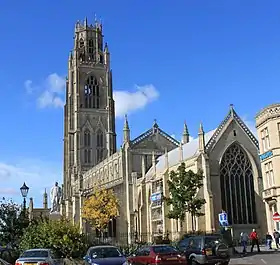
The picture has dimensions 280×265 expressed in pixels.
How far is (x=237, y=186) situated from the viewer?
5628 centimetres

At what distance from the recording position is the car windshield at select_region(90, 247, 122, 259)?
21781 millimetres

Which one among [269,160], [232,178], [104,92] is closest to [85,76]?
[104,92]

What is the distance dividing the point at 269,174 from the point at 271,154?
2.11 m

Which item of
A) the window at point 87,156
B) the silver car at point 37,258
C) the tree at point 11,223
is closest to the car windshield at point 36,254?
the silver car at point 37,258

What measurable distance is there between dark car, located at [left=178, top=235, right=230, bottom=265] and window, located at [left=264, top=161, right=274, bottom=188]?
65.1 ft

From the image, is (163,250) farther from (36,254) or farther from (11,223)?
(11,223)

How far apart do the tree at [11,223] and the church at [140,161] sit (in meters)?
18.6

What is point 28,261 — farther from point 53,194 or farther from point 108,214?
point 53,194

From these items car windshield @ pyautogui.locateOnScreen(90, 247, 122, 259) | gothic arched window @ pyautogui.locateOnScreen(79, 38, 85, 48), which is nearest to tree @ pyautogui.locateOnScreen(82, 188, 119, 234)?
car windshield @ pyautogui.locateOnScreen(90, 247, 122, 259)

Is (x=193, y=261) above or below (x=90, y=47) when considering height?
below

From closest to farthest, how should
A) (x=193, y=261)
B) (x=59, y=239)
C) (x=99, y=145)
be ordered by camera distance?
(x=193, y=261) → (x=59, y=239) → (x=99, y=145)

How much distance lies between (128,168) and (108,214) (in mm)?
8706

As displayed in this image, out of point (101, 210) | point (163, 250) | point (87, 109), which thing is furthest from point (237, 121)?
point (87, 109)

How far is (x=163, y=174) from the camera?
202 ft
